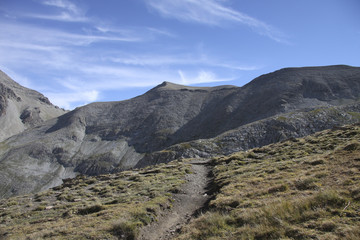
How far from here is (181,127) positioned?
500 feet

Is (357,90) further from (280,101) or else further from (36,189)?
(36,189)

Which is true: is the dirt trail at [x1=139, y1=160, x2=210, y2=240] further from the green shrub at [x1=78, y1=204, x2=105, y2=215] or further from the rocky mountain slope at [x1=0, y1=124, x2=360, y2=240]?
the green shrub at [x1=78, y1=204, x2=105, y2=215]

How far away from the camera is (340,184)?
37.7 ft

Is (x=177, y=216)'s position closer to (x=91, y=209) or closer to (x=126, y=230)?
(x=126, y=230)

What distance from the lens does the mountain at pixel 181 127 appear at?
8094 centimetres

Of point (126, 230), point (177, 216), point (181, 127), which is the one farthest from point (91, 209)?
point (181, 127)

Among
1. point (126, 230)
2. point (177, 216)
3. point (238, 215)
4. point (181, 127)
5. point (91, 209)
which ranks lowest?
point (177, 216)

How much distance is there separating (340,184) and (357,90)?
465 ft

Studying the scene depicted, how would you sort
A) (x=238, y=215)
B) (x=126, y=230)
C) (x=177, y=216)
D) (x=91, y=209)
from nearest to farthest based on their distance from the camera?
1. (x=238, y=215)
2. (x=126, y=230)
3. (x=177, y=216)
4. (x=91, y=209)

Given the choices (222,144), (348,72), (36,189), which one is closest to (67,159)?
(36,189)

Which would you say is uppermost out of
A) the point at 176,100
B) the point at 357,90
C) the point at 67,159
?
the point at 176,100

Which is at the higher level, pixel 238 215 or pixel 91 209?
pixel 238 215

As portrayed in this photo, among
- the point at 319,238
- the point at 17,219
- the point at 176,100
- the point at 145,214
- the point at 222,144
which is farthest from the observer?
the point at 176,100

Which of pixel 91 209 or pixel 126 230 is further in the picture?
pixel 91 209
